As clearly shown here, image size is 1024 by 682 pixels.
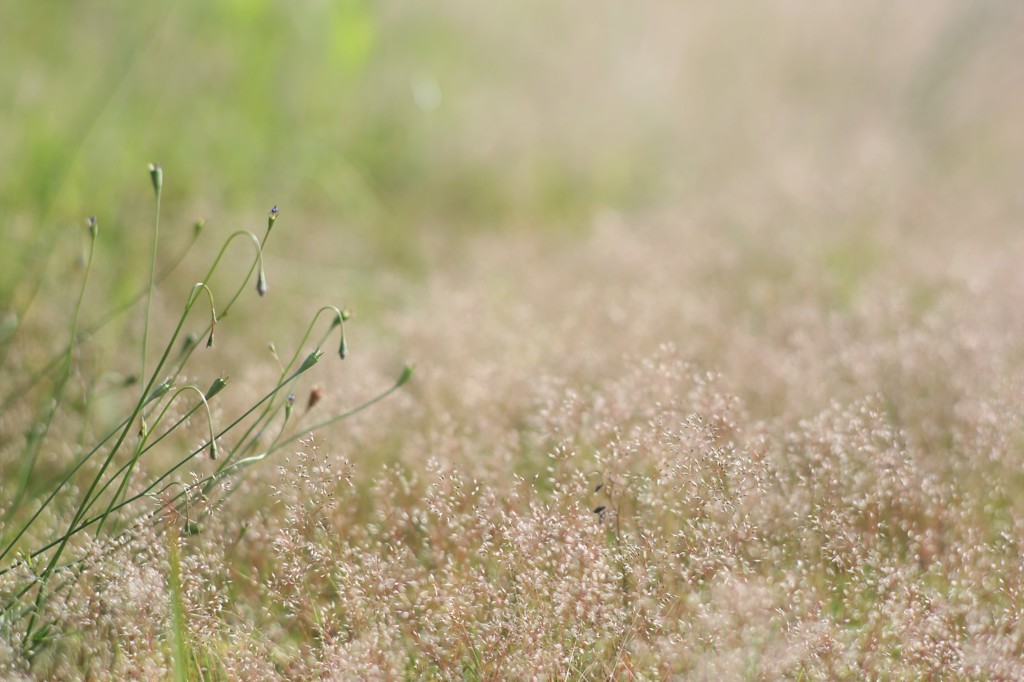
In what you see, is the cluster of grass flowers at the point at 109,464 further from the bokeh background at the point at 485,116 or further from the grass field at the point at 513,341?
the bokeh background at the point at 485,116

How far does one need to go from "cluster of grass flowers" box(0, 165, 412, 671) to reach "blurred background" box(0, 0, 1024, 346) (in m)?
0.46

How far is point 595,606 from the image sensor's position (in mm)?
1244

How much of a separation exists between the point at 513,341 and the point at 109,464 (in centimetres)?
90

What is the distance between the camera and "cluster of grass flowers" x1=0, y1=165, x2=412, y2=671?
1.17m

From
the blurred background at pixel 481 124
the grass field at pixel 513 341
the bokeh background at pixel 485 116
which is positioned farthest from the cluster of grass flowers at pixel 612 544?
the bokeh background at pixel 485 116

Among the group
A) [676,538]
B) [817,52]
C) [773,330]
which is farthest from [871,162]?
[676,538]

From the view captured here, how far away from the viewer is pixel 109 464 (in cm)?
151

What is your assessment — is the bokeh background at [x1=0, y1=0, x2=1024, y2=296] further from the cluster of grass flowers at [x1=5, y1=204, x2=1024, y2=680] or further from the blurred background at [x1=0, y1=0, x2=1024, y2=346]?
the cluster of grass flowers at [x1=5, y1=204, x2=1024, y2=680]

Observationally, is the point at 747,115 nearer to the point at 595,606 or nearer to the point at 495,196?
the point at 495,196

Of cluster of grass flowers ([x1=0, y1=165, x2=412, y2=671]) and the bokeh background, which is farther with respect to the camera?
the bokeh background

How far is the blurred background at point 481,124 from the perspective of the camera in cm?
266

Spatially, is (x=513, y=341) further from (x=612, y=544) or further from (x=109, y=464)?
(x=109, y=464)

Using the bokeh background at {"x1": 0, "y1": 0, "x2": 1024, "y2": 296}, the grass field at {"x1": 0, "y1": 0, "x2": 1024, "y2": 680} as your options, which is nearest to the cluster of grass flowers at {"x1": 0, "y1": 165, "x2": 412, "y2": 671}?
the grass field at {"x1": 0, "y1": 0, "x2": 1024, "y2": 680}

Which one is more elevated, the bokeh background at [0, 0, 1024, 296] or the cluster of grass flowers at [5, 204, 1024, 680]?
the bokeh background at [0, 0, 1024, 296]
